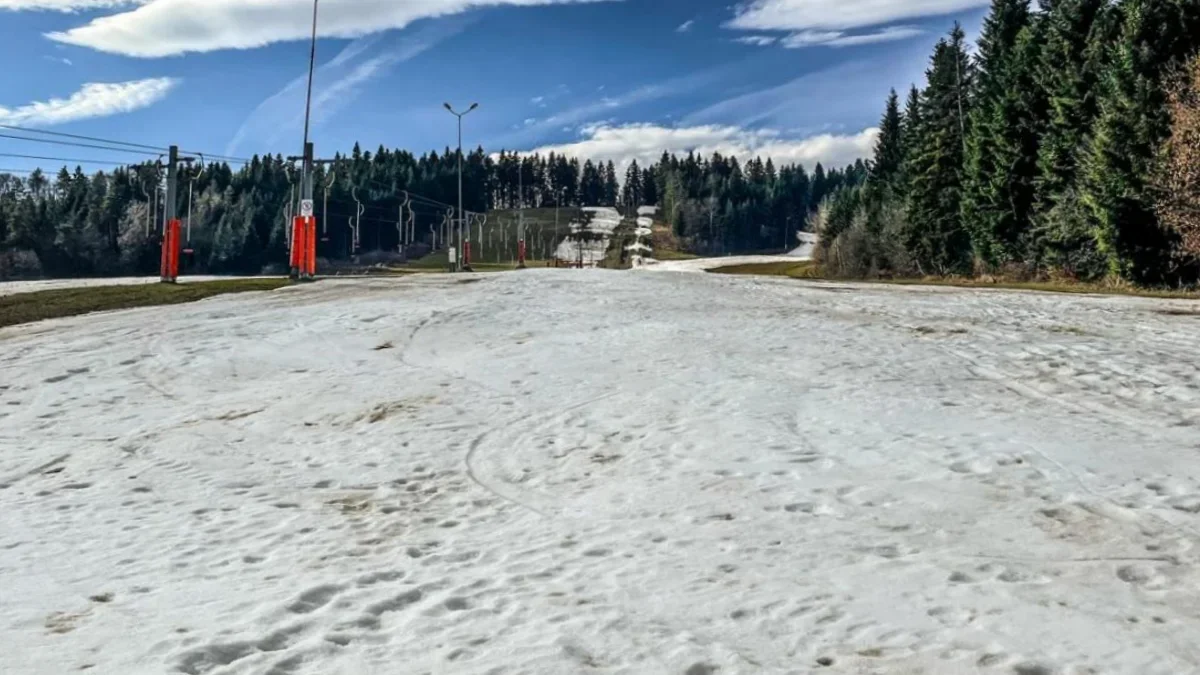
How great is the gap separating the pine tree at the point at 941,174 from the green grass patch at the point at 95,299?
47495 mm

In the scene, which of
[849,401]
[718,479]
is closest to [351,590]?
[718,479]

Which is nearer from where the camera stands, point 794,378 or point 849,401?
point 849,401

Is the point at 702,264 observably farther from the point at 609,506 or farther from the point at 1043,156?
the point at 609,506

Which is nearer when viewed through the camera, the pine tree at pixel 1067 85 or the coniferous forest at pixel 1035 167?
the coniferous forest at pixel 1035 167

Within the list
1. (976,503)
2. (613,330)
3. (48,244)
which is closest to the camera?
(976,503)

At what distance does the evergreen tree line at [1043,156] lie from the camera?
37344 mm

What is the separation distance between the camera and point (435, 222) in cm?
18450

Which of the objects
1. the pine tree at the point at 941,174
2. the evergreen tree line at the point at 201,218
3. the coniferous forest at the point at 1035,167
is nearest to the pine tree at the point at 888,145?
the coniferous forest at the point at 1035,167

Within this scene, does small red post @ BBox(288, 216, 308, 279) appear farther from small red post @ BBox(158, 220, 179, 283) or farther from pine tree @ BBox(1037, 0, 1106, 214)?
pine tree @ BBox(1037, 0, 1106, 214)

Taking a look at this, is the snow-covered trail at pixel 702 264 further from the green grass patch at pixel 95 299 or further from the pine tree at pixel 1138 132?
the green grass patch at pixel 95 299

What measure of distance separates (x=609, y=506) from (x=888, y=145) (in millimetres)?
83042

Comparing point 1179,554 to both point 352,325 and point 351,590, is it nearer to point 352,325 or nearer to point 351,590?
point 351,590

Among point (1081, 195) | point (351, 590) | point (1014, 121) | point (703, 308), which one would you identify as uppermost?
point (1014, 121)

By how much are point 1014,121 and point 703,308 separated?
3908cm
